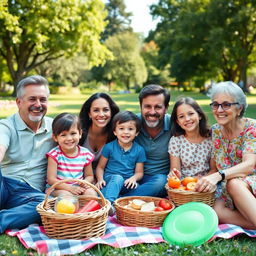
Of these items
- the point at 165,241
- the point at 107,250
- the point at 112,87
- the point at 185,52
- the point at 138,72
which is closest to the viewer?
the point at 107,250

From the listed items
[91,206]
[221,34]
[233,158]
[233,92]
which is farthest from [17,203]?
[221,34]

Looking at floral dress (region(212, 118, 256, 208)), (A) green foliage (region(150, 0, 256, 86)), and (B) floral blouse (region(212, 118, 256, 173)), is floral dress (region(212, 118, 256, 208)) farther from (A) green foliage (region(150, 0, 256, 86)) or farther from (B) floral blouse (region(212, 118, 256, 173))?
(A) green foliage (region(150, 0, 256, 86))

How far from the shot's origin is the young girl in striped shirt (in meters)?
4.20

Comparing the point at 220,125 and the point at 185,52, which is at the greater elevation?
the point at 185,52

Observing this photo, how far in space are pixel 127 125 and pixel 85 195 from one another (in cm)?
113

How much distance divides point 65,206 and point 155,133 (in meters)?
1.92

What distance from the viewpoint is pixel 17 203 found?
3.96 meters

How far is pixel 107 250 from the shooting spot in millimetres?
3236

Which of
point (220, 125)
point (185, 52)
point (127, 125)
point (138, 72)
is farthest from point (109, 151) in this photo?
point (138, 72)

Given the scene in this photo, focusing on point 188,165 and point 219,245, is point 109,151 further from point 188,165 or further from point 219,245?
point 219,245

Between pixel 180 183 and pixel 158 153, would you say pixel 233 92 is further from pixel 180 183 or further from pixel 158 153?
pixel 158 153

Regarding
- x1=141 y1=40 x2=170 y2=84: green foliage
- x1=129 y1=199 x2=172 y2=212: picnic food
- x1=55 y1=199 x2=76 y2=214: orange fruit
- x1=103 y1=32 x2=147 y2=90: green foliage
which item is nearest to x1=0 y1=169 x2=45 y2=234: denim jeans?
x1=55 y1=199 x2=76 y2=214: orange fruit

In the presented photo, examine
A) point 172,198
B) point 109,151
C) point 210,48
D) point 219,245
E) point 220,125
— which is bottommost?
point 219,245

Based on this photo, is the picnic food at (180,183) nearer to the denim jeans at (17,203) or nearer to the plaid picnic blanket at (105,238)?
the plaid picnic blanket at (105,238)
